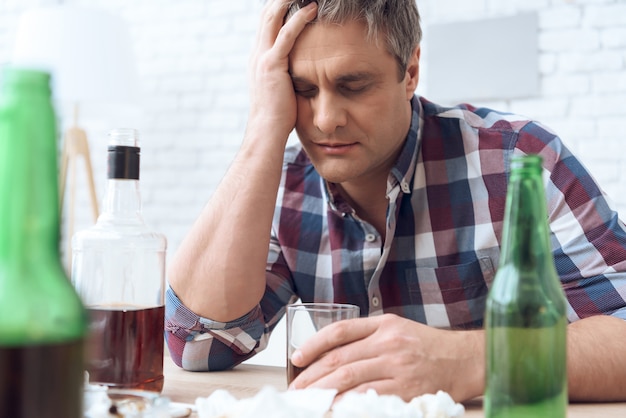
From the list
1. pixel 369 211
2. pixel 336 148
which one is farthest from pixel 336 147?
pixel 369 211

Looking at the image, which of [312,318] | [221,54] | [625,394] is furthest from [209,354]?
[221,54]

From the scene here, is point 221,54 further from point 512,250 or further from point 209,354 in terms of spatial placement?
point 512,250

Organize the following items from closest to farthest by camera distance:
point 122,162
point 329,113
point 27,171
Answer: point 27,171, point 122,162, point 329,113

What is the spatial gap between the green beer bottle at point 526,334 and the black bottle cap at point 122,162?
42cm

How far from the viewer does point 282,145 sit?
1332mm

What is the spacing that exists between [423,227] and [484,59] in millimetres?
1316

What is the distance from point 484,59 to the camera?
100 inches

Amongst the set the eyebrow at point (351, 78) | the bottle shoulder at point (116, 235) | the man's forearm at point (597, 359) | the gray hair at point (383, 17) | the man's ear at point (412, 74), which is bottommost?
the man's forearm at point (597, 359)

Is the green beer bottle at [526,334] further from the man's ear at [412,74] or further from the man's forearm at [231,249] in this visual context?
the man's ear at [412,74]

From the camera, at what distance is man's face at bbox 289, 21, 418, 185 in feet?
4.21

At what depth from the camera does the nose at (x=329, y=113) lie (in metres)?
1.27

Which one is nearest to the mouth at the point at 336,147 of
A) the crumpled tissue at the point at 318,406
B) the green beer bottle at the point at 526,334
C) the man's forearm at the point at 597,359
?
the man's forearm at the point at 597,359

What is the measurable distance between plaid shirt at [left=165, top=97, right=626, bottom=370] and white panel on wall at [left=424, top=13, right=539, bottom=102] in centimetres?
105

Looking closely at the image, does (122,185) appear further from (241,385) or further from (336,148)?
(336,148)
